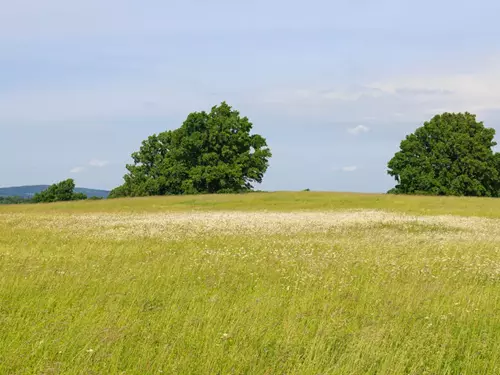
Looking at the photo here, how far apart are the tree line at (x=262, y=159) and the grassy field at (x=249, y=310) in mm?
57153

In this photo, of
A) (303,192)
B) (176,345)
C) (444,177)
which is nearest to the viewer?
(176,345)

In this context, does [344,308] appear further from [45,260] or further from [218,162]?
[218,162]

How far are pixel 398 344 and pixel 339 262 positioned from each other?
6566mm

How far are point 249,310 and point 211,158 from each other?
67141 millimetres

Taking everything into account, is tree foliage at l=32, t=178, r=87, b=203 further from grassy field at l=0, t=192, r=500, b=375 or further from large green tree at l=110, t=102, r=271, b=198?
grassy field at l=0, t=192, r=500, b=375

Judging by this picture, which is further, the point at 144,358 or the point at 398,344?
the point at 398,344

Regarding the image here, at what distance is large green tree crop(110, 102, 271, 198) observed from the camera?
73.8 m

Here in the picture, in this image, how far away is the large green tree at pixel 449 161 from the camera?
7188 cm

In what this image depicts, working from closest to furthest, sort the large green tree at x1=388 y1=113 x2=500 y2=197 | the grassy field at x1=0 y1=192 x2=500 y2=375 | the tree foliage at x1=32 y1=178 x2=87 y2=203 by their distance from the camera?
1. the grassy field at x1=0 y1=192 x2=500 y2=375
2. the large green tree at x1=388 y1=113 x2=500 y2=197
3. the tree foliage at x1=32 y1=178 x2=87 y2=203

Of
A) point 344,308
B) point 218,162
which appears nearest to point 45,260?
point 344,308

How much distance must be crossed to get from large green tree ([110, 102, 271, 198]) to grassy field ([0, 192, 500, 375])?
5632cm

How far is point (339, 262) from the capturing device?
1373 centimetres

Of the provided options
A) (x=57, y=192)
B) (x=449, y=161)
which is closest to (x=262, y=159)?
(x=449, y=161)

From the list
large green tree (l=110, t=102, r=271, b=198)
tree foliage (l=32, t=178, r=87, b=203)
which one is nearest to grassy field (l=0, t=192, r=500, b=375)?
large green tree (l=110, t=102, r=271, b=198)
